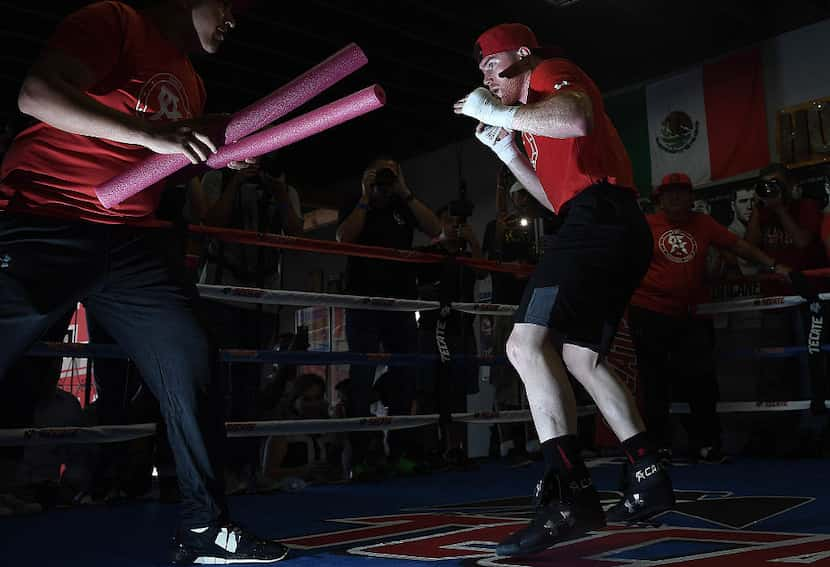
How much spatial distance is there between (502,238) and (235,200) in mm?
1907

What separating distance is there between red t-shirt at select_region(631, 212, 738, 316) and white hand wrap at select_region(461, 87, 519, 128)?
8.39 ft

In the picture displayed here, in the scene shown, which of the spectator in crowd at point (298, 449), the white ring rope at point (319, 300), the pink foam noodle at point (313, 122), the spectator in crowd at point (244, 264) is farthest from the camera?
the spectator in crowd at point (298, 449)

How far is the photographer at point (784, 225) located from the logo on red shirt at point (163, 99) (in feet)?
13.3

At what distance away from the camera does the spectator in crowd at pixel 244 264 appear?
3.38 m

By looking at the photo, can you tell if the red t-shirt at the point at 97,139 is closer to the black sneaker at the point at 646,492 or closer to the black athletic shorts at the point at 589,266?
the black athletic shorts at the point at 589,266

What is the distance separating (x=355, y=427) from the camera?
3.36m

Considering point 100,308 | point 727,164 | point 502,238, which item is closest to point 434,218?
point 502,238

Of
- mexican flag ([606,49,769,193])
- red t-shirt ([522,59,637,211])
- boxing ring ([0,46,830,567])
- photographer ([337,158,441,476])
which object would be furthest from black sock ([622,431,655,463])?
mexican flag ([606,49,769,193])

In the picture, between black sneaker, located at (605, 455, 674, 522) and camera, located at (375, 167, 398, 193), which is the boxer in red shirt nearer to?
black sneaker, located at (605, 455, 674, 522)

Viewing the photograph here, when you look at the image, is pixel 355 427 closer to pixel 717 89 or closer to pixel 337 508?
pixel 337 508

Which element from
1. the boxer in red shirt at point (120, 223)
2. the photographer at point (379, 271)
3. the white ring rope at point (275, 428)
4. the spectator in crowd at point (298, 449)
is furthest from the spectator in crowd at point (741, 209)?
the boxer in red shirt at point (120, 223)

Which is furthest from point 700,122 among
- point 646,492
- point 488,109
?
point 646,492

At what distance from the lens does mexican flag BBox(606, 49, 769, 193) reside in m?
6.34

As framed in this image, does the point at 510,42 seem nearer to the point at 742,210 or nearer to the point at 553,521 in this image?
the point at 553,521
